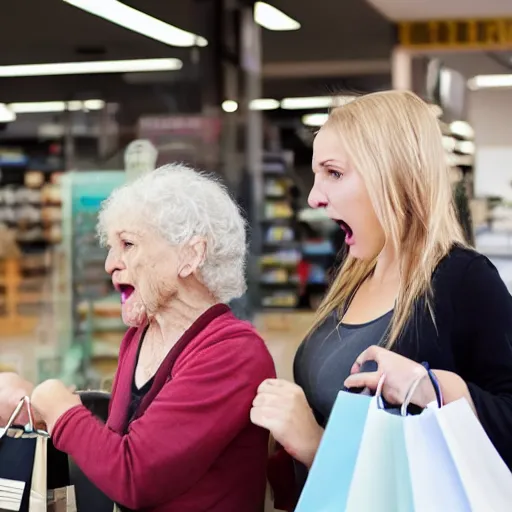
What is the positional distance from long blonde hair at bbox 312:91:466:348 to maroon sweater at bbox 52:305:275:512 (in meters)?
0.26

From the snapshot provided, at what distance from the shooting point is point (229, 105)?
6945 mm

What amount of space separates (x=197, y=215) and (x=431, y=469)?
562 millimetres

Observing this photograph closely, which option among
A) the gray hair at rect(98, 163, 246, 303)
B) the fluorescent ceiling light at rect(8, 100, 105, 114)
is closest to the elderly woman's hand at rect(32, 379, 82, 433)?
the gray hair at rect(98, 163, 246, 303)

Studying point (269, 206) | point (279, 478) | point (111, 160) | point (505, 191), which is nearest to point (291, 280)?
point (269, 206)

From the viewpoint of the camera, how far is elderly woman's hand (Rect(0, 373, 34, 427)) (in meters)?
1.57

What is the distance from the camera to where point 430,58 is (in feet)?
22.9

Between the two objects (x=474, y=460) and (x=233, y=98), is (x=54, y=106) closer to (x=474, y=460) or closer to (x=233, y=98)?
(x=233, y=98)

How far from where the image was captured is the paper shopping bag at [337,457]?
1.30 m

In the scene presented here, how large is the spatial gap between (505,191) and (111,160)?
3196mm

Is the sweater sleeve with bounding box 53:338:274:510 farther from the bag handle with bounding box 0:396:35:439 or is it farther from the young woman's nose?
the young woman's nose

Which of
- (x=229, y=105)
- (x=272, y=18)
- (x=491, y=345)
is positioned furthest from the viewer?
(x=272, y=18)

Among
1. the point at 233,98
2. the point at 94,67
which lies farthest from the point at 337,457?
Answer: the point at 94,67

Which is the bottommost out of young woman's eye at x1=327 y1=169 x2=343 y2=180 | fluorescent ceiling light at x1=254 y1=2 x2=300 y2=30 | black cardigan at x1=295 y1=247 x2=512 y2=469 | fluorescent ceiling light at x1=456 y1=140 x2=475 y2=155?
black cardigan at x1=295 y1=247 x2=512 y2=469

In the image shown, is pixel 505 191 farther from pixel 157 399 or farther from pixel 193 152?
pixel 157 399
